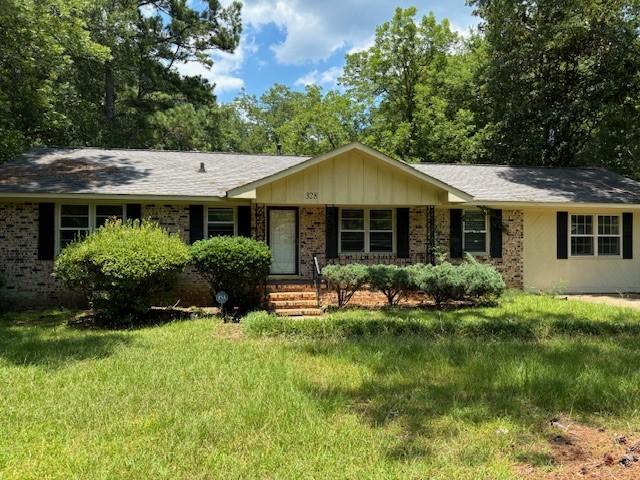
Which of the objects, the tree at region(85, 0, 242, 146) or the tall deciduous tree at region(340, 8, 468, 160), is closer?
the tree at region(85, 0, 242, 146)

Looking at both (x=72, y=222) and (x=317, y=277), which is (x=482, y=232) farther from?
(x=72, y=222)

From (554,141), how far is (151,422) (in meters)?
23.8

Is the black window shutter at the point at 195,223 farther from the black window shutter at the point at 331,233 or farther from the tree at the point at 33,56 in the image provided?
the tree at the point at 33,56

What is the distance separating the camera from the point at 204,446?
3.98 m

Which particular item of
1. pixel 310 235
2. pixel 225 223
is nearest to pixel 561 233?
pixel 310 235

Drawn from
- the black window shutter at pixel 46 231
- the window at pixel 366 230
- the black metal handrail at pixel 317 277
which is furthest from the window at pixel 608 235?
Answer: the black window shutter at pixel 46 231

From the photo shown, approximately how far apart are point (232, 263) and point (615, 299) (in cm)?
1049

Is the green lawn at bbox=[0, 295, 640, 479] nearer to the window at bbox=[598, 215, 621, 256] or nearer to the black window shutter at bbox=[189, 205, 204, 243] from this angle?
the black window shutter at bbox=[189, 205, 204, 243]

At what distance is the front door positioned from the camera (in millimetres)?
13797

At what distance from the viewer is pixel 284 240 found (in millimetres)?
13898

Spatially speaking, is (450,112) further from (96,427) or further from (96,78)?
(96,427)

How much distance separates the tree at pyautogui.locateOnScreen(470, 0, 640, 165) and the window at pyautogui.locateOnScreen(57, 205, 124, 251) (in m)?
17.7

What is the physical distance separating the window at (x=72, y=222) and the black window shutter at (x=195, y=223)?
257cm

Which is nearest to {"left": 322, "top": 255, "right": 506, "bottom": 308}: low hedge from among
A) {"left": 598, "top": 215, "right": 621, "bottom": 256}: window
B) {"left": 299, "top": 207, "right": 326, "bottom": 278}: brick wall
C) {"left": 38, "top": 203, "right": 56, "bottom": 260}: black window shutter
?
{"left": 299, "top": 207, "right": 326, "bottom": 278}: brick wall
